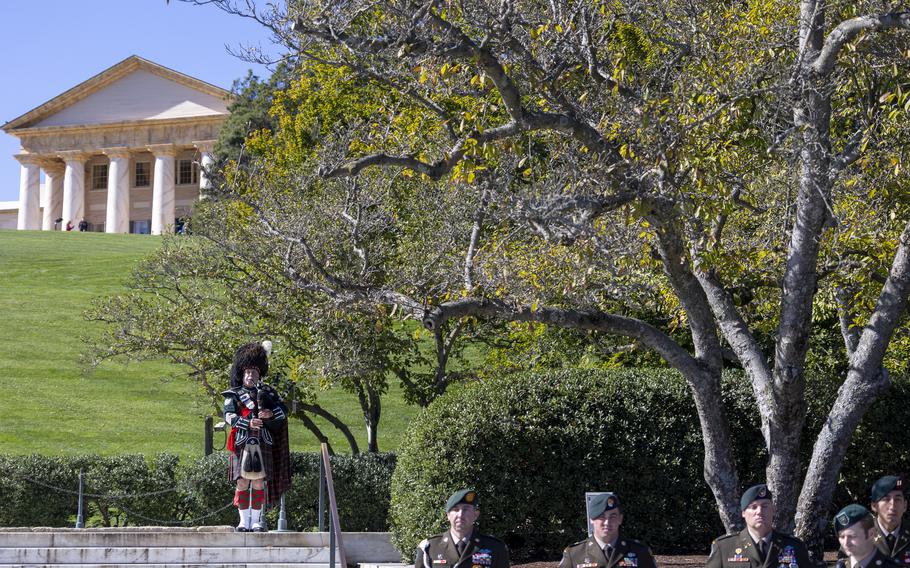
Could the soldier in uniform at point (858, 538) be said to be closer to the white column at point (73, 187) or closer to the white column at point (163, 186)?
the white column at point (163, 186)

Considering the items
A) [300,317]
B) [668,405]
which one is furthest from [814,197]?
[300,317]

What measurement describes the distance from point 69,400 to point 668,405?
70.4 feet

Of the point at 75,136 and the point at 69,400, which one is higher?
the point at 75,136

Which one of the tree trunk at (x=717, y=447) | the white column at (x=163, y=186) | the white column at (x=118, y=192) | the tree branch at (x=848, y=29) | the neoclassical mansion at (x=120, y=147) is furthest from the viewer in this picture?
the white column at (x=118, y=192)

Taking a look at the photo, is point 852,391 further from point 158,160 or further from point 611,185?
point 158,160

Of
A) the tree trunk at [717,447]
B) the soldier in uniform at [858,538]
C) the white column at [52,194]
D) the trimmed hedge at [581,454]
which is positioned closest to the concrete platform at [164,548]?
the trimmed hedge at [581,454]

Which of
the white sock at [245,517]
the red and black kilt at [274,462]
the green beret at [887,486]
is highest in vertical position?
the red and black kilt at [274,462]

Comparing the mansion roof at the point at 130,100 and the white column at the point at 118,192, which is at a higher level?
the mansion roof at the point at 130,100

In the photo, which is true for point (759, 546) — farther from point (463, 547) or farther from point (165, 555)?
point (165, 555)

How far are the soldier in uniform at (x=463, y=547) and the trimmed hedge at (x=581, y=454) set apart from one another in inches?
189

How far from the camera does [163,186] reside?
78.1 meters

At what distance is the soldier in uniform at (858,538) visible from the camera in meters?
6.94

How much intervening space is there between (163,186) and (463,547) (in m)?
73.8

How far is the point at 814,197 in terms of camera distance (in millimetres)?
10219
